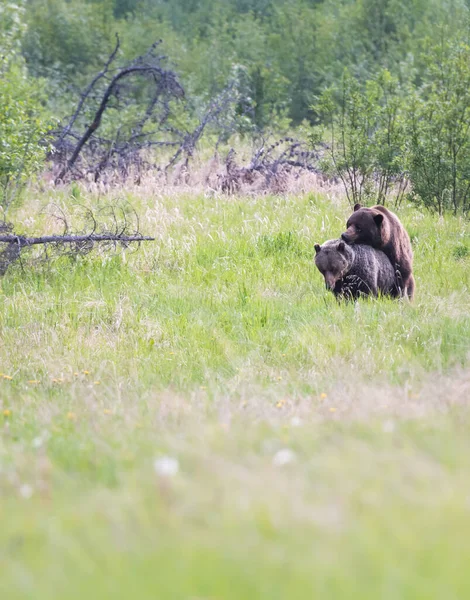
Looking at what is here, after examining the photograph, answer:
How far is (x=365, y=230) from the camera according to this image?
8.75 meters

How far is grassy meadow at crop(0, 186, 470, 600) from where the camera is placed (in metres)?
2.40

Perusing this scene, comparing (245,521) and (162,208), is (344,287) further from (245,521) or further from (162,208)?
(245,521)

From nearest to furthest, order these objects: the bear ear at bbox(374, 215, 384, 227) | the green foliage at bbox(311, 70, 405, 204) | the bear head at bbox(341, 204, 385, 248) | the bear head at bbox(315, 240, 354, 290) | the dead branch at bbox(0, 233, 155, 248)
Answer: the bear head at bbox(315, 240, 354, 290)
the bear ear at bbox(374, 215, 384, 227)
the bear head at bbox(341, 204, 385, 248)
the dead branch at bbox(0, 233, 155, 248)
the green foliage at bbox(311, 70, 405, 204)

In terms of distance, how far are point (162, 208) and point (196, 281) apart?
3113 mm

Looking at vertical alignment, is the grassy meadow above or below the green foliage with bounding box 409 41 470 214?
below

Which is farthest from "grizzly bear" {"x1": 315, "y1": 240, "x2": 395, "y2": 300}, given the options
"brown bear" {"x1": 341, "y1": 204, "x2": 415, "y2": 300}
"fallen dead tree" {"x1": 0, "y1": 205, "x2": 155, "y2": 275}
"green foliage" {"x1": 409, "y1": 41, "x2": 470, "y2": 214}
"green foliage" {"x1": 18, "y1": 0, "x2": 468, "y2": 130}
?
"green foliage" {"x1": 18, "y1": 0, "x2": 468, "y2": 130}

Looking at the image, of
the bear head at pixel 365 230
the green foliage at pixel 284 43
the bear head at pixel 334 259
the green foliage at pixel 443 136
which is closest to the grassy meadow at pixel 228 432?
the bear head at pixel 334 259

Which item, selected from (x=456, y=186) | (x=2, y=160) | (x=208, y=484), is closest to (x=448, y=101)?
(x=456, y=186)

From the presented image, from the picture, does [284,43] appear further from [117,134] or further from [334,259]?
[334,259]

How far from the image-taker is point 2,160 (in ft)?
34.6

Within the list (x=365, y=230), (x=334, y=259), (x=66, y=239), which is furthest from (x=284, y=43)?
(x=334, y=259)

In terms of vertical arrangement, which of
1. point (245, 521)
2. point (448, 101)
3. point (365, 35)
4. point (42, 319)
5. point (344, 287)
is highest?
point (365, 35)

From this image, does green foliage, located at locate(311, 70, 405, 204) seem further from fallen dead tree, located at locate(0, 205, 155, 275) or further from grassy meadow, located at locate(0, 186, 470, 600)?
fallen dead tree, located at locate(0, 205, 155, 275)

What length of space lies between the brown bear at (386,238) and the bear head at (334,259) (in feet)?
1.37
